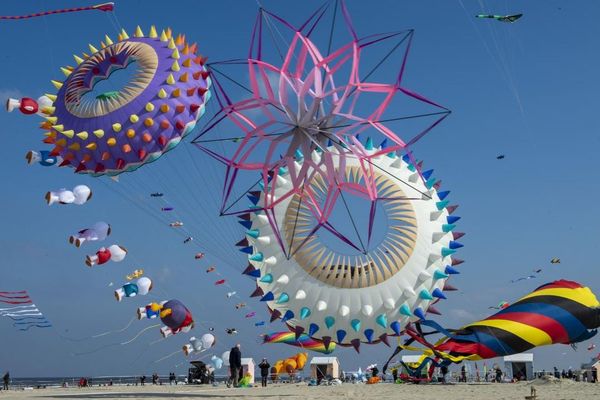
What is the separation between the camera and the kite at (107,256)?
25.8m

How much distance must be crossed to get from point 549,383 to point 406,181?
30.5 ft

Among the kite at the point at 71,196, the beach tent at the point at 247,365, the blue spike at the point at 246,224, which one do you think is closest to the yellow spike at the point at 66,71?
the kite at the point at 71,196

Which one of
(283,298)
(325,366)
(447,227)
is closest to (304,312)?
(283,298)

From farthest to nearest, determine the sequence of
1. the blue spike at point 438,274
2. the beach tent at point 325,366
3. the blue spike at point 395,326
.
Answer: the beach tent at point 325,366, the blue spike at point 438,274, the blue spike at point 395,326

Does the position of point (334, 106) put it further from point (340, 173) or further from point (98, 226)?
point (98, 226)

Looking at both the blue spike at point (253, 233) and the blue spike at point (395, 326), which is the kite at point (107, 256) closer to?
the blue spike at point (253, 233)

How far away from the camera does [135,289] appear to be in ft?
95.0

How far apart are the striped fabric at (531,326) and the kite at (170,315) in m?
11.7

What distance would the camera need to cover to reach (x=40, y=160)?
2336 cm

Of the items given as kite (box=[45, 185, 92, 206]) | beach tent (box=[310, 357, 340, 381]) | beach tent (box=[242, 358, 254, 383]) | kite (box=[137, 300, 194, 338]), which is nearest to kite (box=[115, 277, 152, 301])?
kite (box=[137, 300, 194, 338])

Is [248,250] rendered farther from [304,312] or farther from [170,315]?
[170,315]

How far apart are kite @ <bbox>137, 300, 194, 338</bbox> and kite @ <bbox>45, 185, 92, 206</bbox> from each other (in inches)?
264

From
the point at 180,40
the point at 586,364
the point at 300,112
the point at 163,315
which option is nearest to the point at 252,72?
the point at 300,112

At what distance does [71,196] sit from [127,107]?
604 cm
